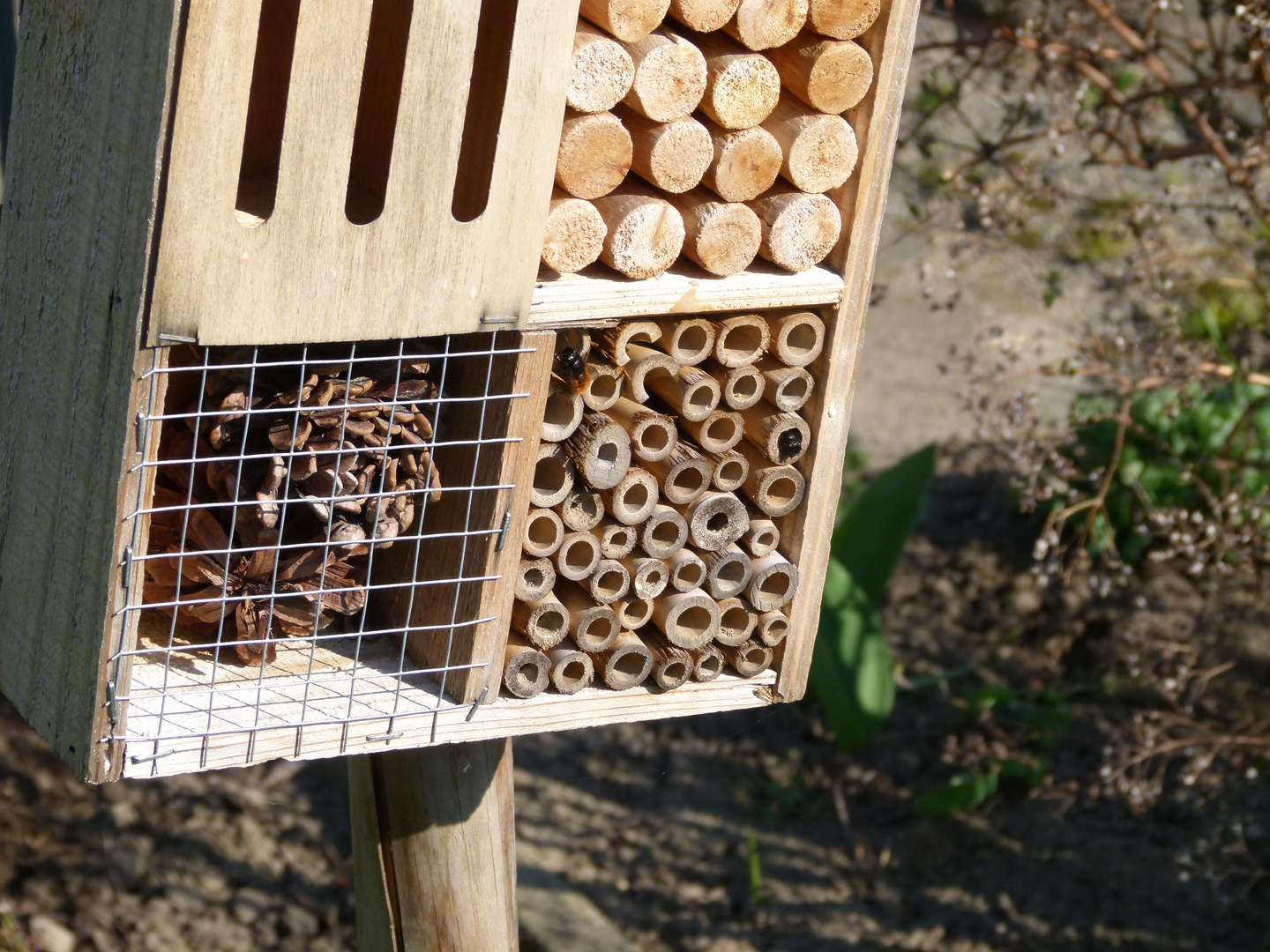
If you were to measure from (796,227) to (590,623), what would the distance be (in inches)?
21.9

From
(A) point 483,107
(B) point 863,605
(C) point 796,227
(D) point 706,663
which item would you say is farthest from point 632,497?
(B) point 863,605

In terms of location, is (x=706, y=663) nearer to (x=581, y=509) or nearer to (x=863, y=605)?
(x=581, y=509)


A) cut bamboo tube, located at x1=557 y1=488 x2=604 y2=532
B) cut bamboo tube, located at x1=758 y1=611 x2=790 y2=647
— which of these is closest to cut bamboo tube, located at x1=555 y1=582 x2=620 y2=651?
cut bamboo tube, located at x1=557 y1=488 x2=604 y2=532

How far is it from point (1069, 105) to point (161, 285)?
2.75 metres

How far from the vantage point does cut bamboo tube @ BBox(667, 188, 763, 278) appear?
5.16ft

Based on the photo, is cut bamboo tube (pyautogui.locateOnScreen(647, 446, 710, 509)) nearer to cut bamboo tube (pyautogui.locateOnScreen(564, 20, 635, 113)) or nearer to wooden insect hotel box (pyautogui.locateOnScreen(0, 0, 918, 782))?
wooden insect hotel box (pyautogui.locateOnScreen(0, 0, 918, 782))

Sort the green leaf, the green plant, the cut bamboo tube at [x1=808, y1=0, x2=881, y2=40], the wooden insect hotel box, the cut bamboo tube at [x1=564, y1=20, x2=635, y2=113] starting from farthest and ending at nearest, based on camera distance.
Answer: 1. the green leaf
2. the green plant
3. the cut bamboo tube at [x1=808, y1=0, x2=881, y2=40]
4. the cut bamboo tube at [x1=564, y1=20, x2=635, y2=113]
5. the wooden insect hotel box

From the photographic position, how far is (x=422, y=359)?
1520 mm

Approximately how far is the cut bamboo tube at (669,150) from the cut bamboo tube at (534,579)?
481 mm

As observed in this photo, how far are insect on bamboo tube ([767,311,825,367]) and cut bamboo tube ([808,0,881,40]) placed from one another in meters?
→ 0.34

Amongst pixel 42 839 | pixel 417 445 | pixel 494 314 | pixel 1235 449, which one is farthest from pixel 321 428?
pixel 1235 449

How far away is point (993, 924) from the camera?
3562 mm

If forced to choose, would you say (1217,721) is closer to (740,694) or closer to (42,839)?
(740,694)

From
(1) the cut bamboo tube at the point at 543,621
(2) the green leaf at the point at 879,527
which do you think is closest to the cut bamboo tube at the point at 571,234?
(1) the cut bamboo tube at the point at 543,621
